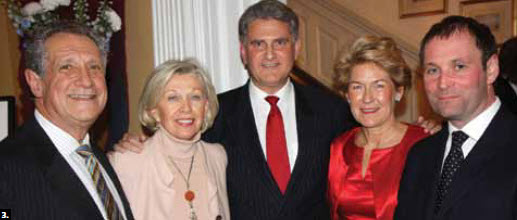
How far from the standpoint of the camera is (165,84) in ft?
7.75

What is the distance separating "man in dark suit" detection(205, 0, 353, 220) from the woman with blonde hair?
18 cm

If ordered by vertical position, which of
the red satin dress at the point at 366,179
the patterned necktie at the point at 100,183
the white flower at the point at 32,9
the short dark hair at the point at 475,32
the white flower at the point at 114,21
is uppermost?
the white flower at the point at 32,9

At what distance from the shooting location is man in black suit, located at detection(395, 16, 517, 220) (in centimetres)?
181

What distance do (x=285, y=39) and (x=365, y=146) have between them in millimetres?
689

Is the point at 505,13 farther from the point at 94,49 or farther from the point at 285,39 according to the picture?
the point at 94,49

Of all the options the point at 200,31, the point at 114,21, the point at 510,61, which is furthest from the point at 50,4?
the point at 510,61

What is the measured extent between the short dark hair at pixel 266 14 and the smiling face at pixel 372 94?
0.45 m

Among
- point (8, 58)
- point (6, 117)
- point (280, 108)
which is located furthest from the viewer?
point (8, 58)

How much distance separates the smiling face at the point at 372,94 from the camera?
255cm

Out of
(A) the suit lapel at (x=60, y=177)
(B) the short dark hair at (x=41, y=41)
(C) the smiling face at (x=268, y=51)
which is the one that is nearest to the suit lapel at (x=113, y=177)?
(A) the suit lapel at (x=60, y=177)

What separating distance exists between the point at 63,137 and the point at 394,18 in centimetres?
571

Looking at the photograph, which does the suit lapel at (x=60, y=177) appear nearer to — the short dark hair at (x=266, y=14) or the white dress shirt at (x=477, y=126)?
the short dark hair at (x=266, y=14)

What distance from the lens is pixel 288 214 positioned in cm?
254

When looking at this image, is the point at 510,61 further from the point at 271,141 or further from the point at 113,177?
the point at 113,177
